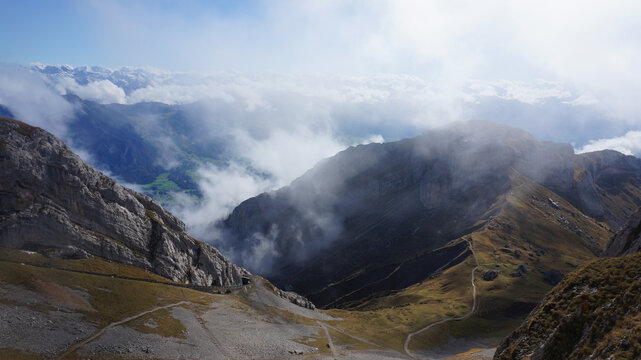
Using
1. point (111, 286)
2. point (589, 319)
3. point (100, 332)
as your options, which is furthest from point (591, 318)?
point (111, 286)

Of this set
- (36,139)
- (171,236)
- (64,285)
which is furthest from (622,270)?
(36,139)

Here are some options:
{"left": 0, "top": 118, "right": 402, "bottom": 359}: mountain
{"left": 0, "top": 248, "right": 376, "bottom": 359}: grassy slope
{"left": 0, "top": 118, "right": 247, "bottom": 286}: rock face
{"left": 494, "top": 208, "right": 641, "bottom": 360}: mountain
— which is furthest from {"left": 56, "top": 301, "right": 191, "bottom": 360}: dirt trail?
{"left": 494, "top": 208, "right": 641, "bottom": 360}: mountain

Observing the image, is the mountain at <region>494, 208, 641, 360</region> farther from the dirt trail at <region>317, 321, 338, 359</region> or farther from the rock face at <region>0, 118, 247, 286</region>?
the rock face at <region>0, 118, 247, 286</region>

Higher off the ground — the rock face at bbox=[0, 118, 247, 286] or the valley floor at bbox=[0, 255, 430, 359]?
the rock face at bbox=[0, 118, 247, 286]

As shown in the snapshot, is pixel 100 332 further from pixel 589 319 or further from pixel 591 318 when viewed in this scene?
pixel 591 318

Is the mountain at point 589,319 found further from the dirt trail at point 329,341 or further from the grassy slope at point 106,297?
the grassy slope at point 106,297

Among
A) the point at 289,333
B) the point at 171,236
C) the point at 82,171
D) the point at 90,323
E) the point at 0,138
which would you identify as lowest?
the point at 289,333

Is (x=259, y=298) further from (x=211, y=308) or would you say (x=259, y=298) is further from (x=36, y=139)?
(x=36, y=139)
